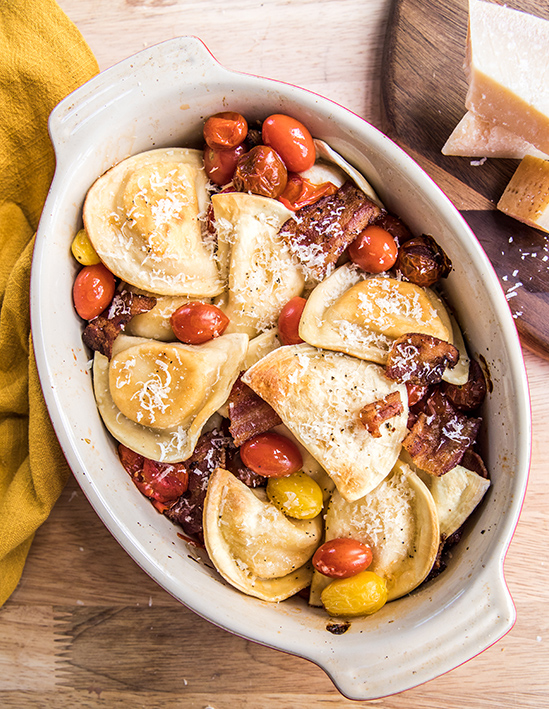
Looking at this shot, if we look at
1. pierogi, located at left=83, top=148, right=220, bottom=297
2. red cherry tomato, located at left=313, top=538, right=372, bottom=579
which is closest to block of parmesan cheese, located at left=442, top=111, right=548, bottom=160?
pierogi, located at left=83, top=148, right=220, bottom=297

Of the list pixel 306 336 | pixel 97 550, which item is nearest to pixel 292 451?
pixel 306 336

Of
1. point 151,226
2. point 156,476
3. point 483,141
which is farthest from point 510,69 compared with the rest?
point 156,476

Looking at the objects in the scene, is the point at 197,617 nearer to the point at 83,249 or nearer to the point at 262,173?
the point at 83,249

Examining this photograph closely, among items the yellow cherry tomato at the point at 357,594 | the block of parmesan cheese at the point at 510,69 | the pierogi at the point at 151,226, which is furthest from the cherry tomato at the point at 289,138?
A: the yellow cherry tomato at the point at 357,594

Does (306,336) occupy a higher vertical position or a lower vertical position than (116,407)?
higher

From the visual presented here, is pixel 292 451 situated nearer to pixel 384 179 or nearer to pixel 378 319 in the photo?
pixel 378 319

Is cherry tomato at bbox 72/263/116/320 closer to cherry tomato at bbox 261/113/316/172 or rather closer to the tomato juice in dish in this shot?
the tomato juice in dish

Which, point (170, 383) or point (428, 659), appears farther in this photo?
point (170, 383)
